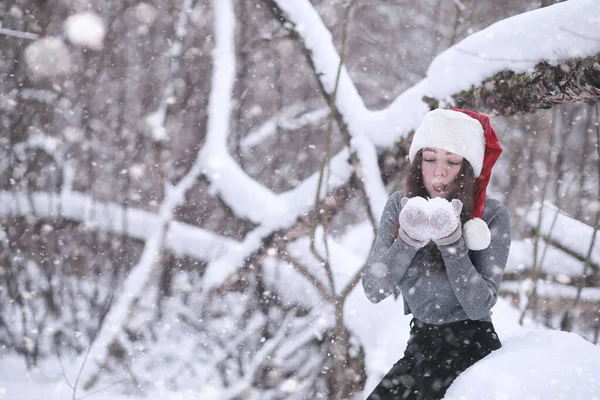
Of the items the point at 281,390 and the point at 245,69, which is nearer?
the point at 281,390

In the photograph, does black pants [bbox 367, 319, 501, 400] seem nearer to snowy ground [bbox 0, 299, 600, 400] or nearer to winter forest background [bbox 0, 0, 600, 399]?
snowy ground [bbox 0, 299, 600, 400]

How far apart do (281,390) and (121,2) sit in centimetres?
555

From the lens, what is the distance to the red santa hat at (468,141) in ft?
5.84

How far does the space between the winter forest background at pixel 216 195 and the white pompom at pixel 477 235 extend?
3.27 ft

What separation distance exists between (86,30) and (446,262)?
5.98 metres

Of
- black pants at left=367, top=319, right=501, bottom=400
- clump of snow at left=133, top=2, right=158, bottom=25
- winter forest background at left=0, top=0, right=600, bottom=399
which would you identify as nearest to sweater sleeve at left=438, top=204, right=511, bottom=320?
black pants at left=367, top=319, right=501, bottom=400

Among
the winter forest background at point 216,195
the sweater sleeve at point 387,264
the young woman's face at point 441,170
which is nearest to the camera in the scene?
the sweater sleeve at point 387,264

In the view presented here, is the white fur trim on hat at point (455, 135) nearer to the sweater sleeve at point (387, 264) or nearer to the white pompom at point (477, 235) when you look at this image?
the white pompom at point (477, 235)

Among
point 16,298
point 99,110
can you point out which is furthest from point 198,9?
point 16,298

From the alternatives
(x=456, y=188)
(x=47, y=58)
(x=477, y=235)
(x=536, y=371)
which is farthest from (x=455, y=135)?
(x=47, y=58)

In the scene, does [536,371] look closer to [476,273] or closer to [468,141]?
[476,273]

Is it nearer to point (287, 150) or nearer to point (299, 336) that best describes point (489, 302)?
point (299, 336)

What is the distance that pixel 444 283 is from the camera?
5.88ft

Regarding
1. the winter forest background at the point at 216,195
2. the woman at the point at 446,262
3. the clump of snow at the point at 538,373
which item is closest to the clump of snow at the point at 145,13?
the winter forest background at the point at 216,195
